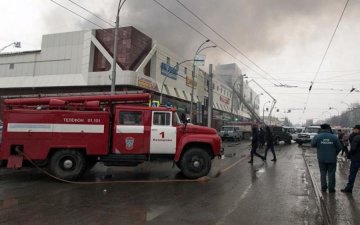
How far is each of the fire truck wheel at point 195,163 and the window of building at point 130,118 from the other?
1969 mm

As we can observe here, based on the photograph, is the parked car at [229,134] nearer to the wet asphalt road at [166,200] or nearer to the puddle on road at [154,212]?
the wet asphalt road at [166,200]

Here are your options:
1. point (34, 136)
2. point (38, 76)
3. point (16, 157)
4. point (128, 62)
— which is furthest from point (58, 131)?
point (38, 76)

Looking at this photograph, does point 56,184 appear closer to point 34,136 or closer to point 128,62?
point 34,136

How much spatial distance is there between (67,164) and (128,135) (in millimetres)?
2186

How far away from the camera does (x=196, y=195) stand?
961cm

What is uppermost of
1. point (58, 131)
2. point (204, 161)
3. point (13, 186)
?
point (58, 131)

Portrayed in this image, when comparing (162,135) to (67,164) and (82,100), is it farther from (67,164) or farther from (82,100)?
(67,164)

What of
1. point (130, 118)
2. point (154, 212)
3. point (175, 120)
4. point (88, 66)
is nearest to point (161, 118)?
point (175, 120)

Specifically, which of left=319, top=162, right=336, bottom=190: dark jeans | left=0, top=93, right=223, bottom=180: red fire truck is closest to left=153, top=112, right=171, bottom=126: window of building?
left=0, top=93, right=223, bottom=180: red fire truck

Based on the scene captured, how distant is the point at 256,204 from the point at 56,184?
621 centimetres

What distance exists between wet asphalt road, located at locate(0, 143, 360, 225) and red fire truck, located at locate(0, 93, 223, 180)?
0.71 metres

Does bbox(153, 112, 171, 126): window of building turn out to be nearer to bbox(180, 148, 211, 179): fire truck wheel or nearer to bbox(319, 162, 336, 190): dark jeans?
→ bbox(180, 148, 211, 179): fire truck wheel

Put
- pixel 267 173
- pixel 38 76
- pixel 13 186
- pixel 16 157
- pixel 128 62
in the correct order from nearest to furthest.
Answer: pixel 13 186, pixel 16 157, pixel 267 173, pixel 128 62, pixel 38 76

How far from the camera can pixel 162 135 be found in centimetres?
1239
